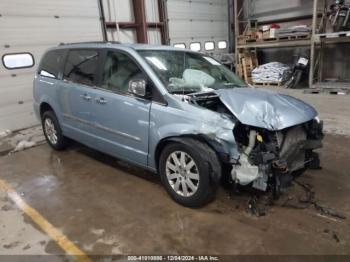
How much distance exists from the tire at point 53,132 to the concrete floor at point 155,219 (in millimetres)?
781

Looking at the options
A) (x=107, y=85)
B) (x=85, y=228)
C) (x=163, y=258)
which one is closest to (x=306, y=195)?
(x=163, y=258)

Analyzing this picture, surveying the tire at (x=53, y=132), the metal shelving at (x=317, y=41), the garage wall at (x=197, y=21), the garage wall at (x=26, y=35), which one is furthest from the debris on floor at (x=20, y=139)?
the metal shelving at (x=317, y=41)

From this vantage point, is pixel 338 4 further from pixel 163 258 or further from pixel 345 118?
pixel 163 258

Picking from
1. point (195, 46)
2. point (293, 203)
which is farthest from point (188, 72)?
point (195, 46)

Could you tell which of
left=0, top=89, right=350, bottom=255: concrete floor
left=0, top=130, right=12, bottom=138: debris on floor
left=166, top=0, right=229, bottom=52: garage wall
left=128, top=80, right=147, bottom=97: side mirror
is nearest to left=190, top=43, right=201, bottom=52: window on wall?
left=166, top=0, right=229, bottom=52: garage wall

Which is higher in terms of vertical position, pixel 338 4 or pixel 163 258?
pixel 338 4

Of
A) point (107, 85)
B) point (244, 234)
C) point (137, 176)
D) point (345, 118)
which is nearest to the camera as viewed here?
point (244, 234)

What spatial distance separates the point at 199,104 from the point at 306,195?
4.98ft

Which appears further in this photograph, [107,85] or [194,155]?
[107,85]

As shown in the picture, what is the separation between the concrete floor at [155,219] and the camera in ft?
8.25

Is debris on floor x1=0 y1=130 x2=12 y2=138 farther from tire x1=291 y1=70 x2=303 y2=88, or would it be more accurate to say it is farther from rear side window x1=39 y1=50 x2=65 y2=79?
tire x1=291 y1=70 x2=303 y2=88

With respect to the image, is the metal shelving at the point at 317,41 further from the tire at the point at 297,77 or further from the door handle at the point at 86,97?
the door handle at the point at 86,97

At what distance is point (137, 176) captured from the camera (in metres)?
3.89

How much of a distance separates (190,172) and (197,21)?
9078 millimetres
